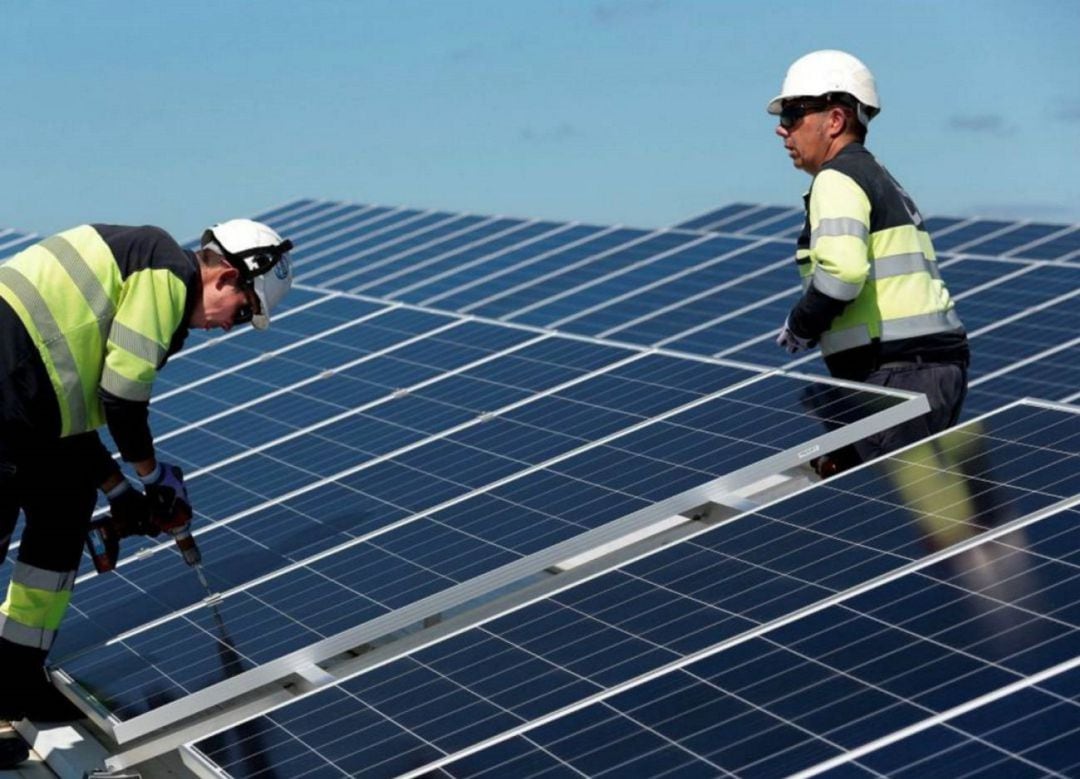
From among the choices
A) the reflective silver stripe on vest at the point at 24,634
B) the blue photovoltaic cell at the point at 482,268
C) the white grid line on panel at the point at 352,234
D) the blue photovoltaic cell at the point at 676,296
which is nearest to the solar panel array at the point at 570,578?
the reflective silver stripe on vest at the point at 24,634

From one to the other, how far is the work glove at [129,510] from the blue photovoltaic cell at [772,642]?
7.51ft

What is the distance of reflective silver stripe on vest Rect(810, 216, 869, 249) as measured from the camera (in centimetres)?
1073

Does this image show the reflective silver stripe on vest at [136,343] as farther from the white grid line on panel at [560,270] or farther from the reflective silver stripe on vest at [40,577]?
the white grid line on panel at [560,270]

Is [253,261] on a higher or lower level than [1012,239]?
higher

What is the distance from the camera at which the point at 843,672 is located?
24.5 feet

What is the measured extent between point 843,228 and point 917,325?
2.59 ft

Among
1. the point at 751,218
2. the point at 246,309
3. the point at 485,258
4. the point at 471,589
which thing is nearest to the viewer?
the point at 471,589

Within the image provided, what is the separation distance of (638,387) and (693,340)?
566 centimetres

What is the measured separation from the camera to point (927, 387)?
36.8 feet

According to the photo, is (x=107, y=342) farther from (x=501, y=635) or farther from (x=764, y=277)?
(x=764, y=277)

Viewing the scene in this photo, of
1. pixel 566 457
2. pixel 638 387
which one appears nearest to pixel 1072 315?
pixel 638 387

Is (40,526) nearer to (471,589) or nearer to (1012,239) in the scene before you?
(471,589)

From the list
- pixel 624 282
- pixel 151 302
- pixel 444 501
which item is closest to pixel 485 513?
pixel 444 501

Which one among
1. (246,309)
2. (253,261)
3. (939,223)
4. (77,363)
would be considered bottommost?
(939,223)
